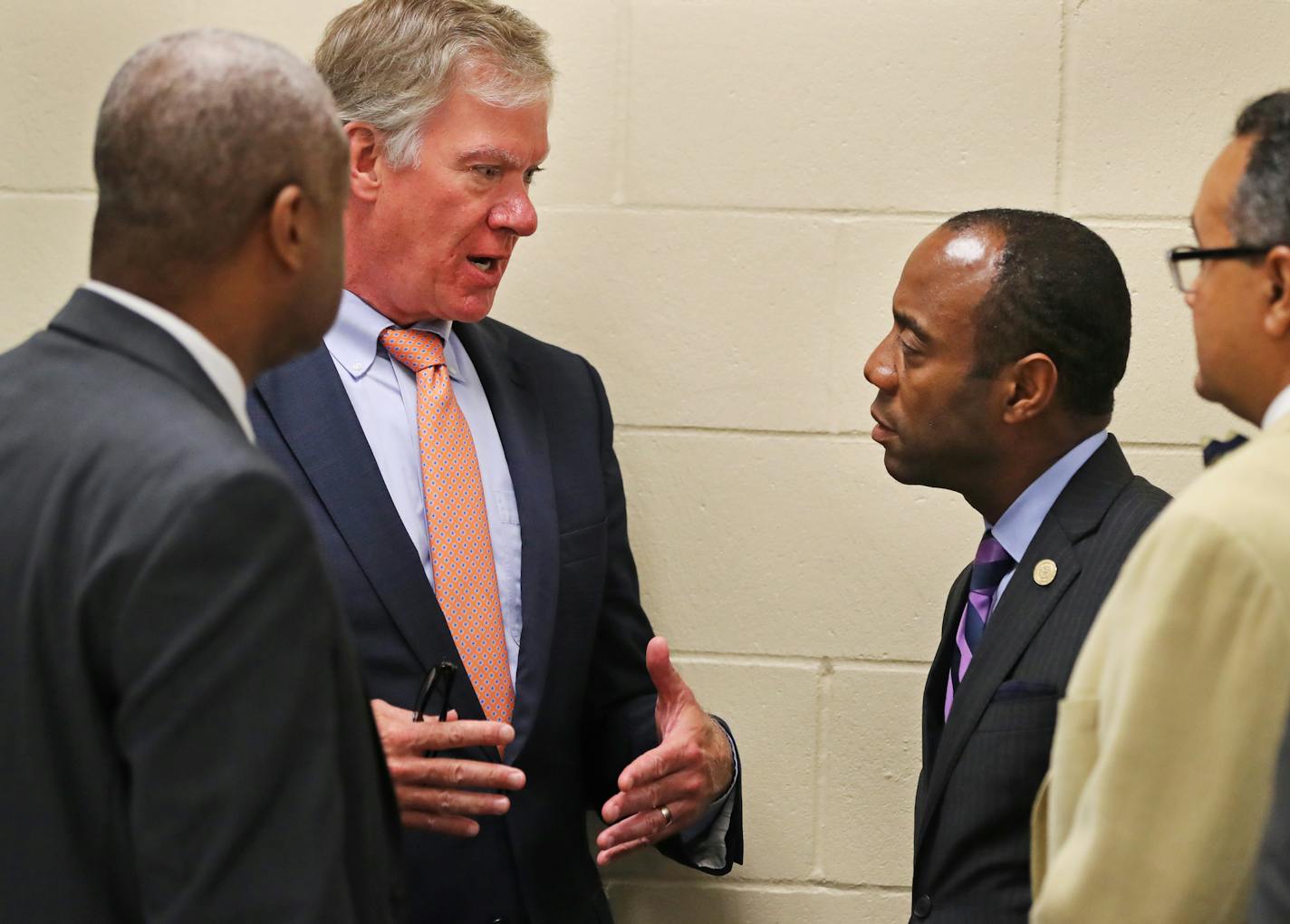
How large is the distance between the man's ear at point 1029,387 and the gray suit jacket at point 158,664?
0.97m

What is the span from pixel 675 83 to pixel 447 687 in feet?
Answer: 3.48

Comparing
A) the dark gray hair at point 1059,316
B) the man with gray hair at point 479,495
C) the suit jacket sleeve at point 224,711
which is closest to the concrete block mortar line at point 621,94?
the man with gray hair at point 479,495

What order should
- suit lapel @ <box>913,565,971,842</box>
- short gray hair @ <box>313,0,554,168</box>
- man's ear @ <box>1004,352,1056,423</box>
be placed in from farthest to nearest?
short gray hair @ <box>313,0,554,168</box>
suit lapel @ <box>913,565,971,842</box>
man's ear @ <box>1004,352,1056,423</box>

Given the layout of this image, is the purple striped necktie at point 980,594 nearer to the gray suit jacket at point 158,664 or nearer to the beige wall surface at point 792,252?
the beige wall surface at point 792,252

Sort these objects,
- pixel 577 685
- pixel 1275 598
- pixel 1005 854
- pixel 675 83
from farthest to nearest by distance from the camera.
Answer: pixel 675 83
pixel 577 685
pixel 1005 854
pixel 1275 598

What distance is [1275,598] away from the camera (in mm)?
1021

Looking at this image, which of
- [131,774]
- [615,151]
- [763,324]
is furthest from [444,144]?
[131,774]

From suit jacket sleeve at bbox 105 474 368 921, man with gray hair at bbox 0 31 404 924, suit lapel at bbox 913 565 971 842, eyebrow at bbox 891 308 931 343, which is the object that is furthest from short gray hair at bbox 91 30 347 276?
suit lapel at bbox 913 565 971 842

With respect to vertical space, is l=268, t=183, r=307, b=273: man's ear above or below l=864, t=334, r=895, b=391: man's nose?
above

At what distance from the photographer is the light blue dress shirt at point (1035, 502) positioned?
1775mm

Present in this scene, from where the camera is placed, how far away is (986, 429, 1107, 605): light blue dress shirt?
5.82ft

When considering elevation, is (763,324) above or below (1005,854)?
above

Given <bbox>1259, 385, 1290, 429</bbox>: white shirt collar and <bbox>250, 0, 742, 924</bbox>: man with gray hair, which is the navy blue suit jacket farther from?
<bbox>1259, 385, 1290, 429</bbox>: white shirt collar

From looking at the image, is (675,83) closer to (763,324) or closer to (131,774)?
(763,324)
